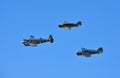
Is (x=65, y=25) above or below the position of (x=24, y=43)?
above

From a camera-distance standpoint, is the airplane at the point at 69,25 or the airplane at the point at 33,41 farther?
the airplane at the point at 69,25

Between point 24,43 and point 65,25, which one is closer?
point 24,43

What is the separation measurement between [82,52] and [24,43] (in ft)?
71.2

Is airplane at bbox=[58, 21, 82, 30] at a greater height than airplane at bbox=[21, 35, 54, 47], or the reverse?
airplane at bbox=[58, 21, 82, 30]

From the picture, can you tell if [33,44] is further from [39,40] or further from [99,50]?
[99,50]

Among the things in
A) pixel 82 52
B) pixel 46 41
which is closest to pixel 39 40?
pixel 46 41

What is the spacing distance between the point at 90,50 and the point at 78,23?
16.6m

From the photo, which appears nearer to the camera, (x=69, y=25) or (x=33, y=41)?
(x=33, y=41)

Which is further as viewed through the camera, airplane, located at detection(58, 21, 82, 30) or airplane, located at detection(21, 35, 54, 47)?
airplane, located at detection(58, 21, 82, 30)

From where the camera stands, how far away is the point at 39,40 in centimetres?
16238

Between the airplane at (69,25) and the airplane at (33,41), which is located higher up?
the airplane at (69,25)

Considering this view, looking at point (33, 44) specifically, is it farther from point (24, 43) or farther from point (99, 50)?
point (99, 50)

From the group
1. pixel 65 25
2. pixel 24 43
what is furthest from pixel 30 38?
pixel 65 25

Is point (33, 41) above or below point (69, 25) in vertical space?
below
